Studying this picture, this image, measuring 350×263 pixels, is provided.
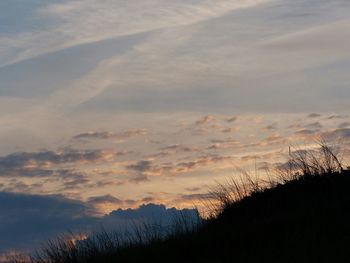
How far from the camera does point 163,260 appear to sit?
1420 cm

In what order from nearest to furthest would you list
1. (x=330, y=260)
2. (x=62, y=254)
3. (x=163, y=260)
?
(x=330, y=260)
(x=163, y=260)
(x=62, y=254)

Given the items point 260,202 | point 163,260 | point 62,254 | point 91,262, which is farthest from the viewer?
point 260,202

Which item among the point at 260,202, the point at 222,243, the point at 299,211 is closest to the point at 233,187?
the point at 260,202

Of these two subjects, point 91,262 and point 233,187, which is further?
point 233,187

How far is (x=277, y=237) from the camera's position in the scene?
1459 centimetres

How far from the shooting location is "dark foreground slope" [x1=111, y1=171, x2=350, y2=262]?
1325 cm

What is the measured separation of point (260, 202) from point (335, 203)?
8.98 ft

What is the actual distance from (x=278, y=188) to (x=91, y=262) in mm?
6618

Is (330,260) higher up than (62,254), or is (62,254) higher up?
(62,254)

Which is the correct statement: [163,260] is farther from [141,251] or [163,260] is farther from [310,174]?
A: [310,174]

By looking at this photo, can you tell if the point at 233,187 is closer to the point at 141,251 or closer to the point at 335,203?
the point at 335,203

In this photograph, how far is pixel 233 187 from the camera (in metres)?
20.4

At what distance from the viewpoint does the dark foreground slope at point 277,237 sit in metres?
13.2

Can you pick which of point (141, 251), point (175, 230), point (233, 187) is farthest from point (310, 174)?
point (141, 251)
